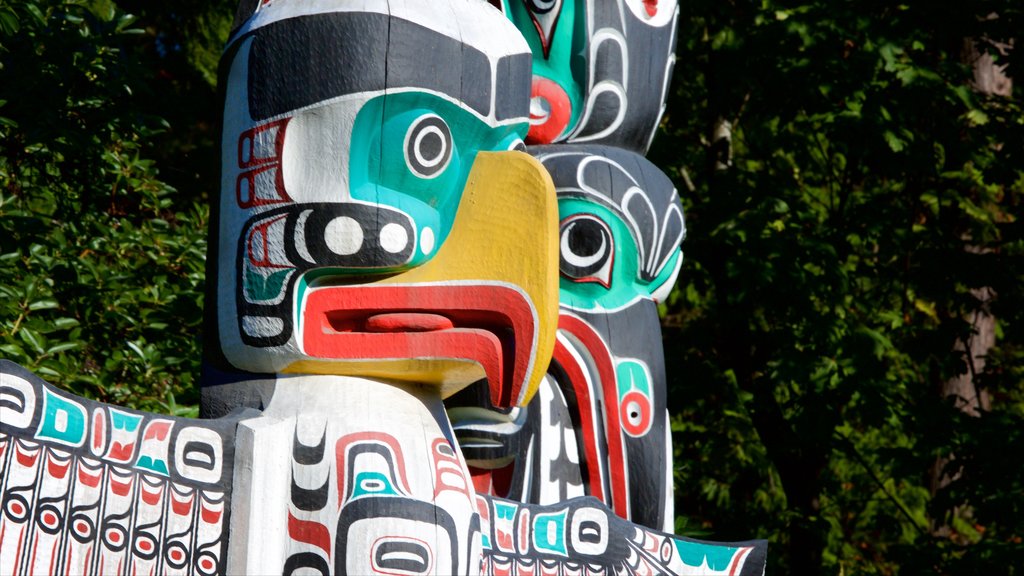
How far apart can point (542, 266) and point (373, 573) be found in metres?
0.67

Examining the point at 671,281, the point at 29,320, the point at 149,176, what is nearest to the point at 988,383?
the point at 671,281

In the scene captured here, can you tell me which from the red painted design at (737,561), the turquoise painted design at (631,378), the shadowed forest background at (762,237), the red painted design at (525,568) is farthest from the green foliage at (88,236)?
the red painted design at (737,561)

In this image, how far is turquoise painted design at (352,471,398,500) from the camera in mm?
2293

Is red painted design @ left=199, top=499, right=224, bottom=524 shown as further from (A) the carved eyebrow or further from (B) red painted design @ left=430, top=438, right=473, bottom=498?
(A) the carved eyebrow

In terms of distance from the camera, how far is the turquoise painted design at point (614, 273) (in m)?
3.55

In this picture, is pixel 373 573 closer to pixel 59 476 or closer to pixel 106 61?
Result: pixel 59 476

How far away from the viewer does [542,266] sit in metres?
2.37

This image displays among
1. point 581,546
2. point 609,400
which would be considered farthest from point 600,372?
point 581,546

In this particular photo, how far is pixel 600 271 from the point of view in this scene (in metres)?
3.55

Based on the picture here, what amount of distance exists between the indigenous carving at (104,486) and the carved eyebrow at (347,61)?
A: 2.32 ft

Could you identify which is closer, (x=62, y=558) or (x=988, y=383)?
(x=62, y=558)

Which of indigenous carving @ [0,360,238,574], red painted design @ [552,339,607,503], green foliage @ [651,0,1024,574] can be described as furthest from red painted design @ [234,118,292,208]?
green foliage @ [651,0,1024,574]

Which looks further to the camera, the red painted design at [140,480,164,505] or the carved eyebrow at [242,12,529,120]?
the carved eyebrow at [242,12,529,120]

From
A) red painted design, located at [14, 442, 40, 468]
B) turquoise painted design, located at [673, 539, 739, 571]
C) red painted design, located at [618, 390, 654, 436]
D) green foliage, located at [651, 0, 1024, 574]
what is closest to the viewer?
red painted design, located at [14, 442, 40, 468]
